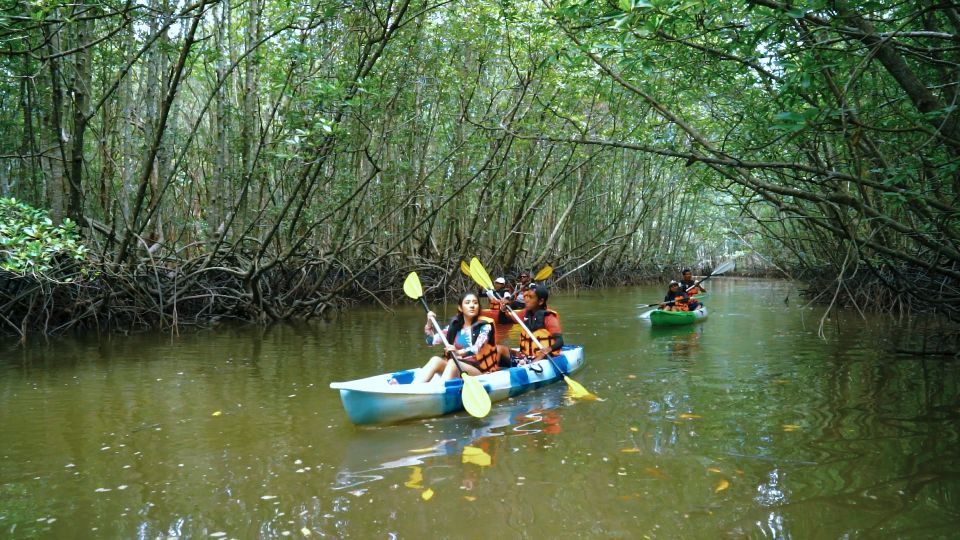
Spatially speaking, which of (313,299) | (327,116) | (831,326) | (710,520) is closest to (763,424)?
(710,520)

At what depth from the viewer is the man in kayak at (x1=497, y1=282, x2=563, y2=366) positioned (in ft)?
21.0

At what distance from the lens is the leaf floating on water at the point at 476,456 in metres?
3.88

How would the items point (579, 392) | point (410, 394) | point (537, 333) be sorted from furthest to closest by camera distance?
point (537, 333) < point (579, 392) < point (410, 394)

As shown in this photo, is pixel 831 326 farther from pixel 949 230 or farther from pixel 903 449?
pixel 903 449

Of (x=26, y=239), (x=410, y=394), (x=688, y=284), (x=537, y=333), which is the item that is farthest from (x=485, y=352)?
(x=688, y=284)

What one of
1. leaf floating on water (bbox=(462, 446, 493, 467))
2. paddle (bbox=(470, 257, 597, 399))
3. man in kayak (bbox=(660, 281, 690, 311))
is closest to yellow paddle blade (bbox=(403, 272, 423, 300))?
paddle (bbox=(470, 257, 597, 399))

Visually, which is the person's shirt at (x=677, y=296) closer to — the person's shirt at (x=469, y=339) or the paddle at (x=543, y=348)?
the paddle at (x=543, y=348)

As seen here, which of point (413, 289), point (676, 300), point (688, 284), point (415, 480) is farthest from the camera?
point (688, 284)

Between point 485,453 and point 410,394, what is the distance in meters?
0.82

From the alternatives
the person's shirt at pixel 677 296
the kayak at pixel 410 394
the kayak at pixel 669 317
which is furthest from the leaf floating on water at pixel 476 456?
the person's shirt at pixel 677 296

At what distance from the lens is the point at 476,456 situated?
158 inches

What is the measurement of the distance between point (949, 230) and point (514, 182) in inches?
382

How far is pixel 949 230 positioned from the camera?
464 centimetres

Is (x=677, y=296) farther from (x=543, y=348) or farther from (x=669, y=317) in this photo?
(x=543, y=348)
